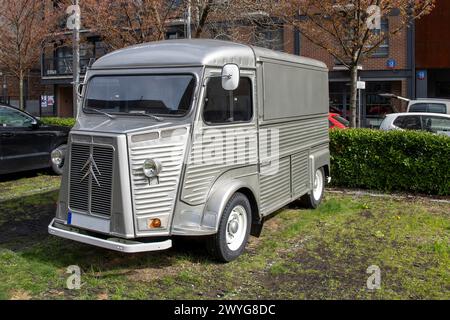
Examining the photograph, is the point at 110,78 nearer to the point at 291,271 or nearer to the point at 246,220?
the point at 246,220

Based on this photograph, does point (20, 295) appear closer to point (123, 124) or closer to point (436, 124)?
point (123, 124)

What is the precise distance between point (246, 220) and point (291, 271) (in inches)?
32.5

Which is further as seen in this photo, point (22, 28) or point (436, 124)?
point (22, 28)

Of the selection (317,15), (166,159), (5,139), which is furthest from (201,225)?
(317,15)

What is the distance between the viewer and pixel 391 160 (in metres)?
9.70

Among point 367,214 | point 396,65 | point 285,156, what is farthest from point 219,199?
point 396,65

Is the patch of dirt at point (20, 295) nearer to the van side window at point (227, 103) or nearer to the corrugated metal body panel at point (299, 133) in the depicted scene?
the van side window at point (227, 103)

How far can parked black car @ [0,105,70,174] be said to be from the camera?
1041 cm

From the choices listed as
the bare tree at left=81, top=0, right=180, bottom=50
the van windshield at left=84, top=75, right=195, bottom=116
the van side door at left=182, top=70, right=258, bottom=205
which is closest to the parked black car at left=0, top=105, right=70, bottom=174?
the bare tree at left=81, top=0, right=180, bottom=50

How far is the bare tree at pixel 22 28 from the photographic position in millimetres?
18359

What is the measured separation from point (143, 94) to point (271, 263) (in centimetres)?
235

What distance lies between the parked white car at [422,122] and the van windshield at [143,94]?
8.70m

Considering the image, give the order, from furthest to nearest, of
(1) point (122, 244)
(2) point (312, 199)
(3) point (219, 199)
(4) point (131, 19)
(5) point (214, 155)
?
(4) point (131, 19) → (2) point (312, 199) → (5) point (214, 155) → (3) point (219, 199) → (1) point (122, 244)

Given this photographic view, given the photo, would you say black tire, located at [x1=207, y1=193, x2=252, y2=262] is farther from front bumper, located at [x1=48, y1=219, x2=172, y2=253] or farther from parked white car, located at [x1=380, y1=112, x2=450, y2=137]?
parked white car, located at [x1=380, y1=112, x2=450, y2=137]
